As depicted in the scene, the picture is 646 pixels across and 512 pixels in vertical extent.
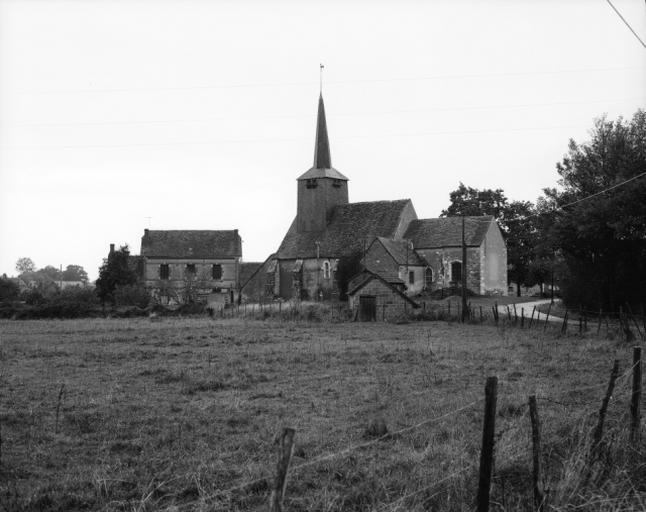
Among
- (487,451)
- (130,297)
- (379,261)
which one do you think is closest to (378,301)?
(379,261)

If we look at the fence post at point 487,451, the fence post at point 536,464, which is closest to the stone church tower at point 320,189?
the fence post at point 536,464

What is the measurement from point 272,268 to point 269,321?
74.0ft

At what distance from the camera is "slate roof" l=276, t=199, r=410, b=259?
186 ft

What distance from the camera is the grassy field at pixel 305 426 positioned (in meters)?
6.93

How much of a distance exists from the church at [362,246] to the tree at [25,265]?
13526 centimetres

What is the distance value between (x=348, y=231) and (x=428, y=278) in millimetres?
7836

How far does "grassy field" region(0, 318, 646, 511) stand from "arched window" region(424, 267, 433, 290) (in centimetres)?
3363

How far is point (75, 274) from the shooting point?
167 meters

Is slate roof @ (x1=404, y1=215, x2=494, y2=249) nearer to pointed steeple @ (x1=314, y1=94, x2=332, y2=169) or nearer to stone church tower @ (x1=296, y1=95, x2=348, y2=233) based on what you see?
stone church tower @ (x1=296, y1=95, x2=348, y2=233)

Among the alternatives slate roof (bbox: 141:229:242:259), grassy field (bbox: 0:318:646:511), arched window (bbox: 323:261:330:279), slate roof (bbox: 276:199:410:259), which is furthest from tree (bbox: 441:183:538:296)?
grassy field (bbox: 0:318:646:511)

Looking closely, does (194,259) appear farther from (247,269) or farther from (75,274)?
(75,274)

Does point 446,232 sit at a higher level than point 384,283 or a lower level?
higher

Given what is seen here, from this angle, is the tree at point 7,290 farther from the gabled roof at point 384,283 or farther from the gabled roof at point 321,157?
the gabled roof at point 384,283

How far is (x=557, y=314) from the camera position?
39.4m
